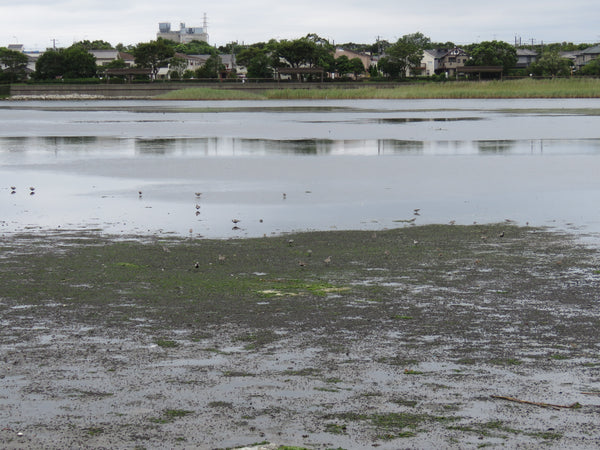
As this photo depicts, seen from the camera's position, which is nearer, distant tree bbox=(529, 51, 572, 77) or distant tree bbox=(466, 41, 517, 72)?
distant tree bbox=(529, 51, 572, 77)

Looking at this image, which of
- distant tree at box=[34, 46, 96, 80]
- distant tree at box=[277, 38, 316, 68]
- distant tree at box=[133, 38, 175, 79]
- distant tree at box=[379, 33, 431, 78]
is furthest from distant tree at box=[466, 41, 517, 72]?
distant tree at box=[34, 46, 96, 80]

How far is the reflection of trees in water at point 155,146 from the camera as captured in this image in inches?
1335

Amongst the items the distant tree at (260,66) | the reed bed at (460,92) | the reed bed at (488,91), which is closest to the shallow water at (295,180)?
the reed bed at (488,91)

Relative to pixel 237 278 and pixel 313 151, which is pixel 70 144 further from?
pixel 237 278

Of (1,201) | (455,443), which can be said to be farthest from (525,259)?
(1,201)

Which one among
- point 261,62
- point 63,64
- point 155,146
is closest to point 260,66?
point 261,62

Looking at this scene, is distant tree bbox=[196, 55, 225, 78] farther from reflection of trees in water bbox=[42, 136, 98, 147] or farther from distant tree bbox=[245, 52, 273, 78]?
reflection of trees in water bbox=[42, 136, 98, 147]

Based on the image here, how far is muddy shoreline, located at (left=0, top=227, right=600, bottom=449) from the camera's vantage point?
628cm

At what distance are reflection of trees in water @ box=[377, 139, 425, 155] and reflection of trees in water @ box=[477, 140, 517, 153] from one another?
2.59 metres

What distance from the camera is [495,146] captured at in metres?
35.1

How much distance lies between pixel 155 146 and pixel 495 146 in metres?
15.2

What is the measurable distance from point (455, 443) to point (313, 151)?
28.0 meters

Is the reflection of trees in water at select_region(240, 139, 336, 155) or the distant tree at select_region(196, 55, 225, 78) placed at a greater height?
the distant tree at select_region(196, 55, 225, 78)

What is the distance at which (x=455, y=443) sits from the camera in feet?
19.5
